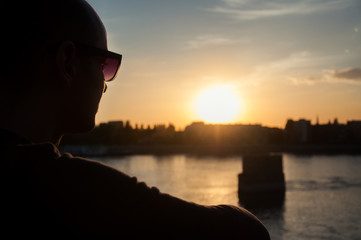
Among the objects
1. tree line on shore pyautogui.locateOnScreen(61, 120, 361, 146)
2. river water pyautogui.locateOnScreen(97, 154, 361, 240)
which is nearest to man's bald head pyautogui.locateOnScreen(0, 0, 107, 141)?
river water pyautogui.locateOnScreen(97, 154, 361, 240)

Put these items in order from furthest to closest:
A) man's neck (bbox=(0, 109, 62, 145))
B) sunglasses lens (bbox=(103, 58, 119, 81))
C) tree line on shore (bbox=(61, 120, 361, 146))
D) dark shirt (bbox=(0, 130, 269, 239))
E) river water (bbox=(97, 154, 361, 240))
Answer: tree line on shore (bbox=(61, 120, 361, 146)) < river water (bbox=(97, 154, 361, 240)) < sunglasses lens (bbox=(103, 58, 119, 81)) < man's neck (bbox=(0, 109, 62, 145)) < dark shirt (bbox=(0, 130, 269, 239))

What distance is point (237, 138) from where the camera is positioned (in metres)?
104

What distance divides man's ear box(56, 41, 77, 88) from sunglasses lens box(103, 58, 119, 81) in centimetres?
10

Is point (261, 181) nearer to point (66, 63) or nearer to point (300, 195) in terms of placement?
point (300, 195)

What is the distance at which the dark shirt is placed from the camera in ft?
2.17

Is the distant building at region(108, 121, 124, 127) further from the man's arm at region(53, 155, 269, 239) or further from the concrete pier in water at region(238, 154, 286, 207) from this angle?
the man's arm at region(53, 155, 269, 239)

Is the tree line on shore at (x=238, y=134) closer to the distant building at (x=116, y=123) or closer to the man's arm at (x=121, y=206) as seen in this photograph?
the distant building at (x=116, y=123)

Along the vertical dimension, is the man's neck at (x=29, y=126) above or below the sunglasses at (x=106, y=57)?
below

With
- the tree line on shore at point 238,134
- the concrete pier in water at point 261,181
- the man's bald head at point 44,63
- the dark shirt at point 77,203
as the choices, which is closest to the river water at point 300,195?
the concrete pier in water at point 261,181

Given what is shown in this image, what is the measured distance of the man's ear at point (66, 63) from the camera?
0.80 metres

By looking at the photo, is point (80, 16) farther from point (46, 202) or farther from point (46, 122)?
point (46, 202)

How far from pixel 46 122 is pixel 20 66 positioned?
120mm

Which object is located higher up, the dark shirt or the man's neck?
the man's neck

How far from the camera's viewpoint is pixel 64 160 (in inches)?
26.9
